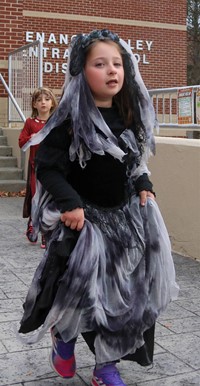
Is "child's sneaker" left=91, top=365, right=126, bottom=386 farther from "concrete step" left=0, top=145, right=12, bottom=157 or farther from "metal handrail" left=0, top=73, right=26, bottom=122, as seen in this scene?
"concrete step" left=0, top=145, right=12, bottom=157

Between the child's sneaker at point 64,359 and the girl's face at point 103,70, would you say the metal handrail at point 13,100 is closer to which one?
the girl's face at point 103,70

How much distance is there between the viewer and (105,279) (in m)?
2.65

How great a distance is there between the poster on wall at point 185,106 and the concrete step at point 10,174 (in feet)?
13.1

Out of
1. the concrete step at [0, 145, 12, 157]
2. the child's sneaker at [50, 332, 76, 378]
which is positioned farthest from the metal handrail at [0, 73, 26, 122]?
the child's sneaker at [50, 332, 76, 378]

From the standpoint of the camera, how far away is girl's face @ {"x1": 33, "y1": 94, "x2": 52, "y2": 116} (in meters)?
5.68

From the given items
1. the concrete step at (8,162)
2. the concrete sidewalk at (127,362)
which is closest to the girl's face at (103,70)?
the concrete sidewalk at (127,362)

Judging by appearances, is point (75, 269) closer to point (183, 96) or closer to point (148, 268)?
point (148, 268)

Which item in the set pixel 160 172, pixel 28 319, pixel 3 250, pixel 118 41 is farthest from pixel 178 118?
pixel 28 319

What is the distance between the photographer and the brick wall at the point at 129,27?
1536 centimetres

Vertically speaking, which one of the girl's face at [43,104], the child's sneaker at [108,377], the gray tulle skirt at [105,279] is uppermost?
the girl's face at [43,104]

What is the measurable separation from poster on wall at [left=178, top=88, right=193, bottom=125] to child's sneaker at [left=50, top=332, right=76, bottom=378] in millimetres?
4009

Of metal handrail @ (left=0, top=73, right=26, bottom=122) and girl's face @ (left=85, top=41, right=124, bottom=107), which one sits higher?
metal handrail @ (left=0, top=73, right=26, bottom=122)

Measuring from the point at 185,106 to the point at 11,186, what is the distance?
4.02 meters

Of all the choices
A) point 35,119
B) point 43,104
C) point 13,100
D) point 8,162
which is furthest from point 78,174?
point 13,100
